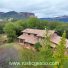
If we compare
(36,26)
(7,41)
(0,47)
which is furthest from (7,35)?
(36,26)

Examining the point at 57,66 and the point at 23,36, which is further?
the point at 23,36

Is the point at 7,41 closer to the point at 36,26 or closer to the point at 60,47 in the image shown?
the point at 36,26

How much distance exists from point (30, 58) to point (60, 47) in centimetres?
365

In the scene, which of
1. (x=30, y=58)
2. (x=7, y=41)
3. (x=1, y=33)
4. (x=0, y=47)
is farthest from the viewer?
(x=1, y=33)

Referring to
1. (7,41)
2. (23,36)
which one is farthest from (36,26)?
(7,41)

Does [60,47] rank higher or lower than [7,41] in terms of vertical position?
higher

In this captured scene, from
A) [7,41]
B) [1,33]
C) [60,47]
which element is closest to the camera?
[60,47]

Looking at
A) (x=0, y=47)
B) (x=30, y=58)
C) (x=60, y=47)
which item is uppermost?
(x=60, y=47)

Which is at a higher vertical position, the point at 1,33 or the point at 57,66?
the point at 57,66

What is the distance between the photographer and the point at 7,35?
46.5 metres

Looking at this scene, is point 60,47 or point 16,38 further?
point 16,38

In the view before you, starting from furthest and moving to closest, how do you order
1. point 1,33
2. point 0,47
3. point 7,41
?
point 1,33 → point 7,41 → point 0,47

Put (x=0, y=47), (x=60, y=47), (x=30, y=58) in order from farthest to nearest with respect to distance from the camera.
Answer: (x=0, y=47)
(x=30, y=58)
(x=60, y=47)

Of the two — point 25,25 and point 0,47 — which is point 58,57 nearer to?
point 0,47
